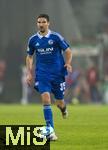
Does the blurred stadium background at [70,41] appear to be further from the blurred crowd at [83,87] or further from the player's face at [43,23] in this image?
the player's face at [43,23]

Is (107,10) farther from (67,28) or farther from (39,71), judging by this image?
(39,71)

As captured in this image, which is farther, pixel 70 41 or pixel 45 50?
pixel 70 41

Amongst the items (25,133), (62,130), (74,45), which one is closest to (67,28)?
(74,45)

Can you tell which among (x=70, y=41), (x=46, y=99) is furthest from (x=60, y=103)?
(x=70, y=41)

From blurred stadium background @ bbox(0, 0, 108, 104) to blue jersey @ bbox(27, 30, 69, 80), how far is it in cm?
2085

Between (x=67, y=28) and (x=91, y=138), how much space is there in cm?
2563

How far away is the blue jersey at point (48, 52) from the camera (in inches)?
542

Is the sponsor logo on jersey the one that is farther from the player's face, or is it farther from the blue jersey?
the player's face

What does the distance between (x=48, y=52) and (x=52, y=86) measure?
0.67 meters

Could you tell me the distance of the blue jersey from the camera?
13.8 m

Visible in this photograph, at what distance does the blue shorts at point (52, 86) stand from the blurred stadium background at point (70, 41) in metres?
20.5

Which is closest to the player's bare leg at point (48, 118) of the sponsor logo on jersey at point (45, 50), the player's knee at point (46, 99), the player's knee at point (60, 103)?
the player's knee at point (46, 99)

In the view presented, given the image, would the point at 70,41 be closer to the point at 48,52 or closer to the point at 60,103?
the point at 60,103

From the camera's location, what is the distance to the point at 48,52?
1382 cm
